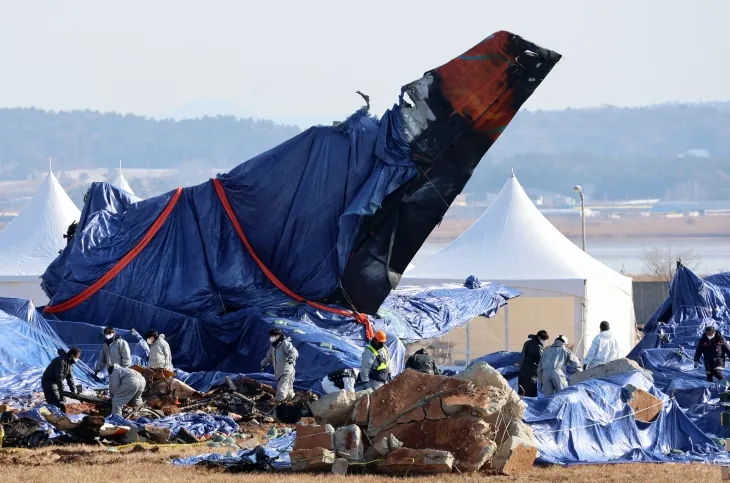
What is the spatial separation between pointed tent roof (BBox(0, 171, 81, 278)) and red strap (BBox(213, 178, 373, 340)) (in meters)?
10.4

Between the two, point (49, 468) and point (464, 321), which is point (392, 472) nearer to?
point (49, 468)

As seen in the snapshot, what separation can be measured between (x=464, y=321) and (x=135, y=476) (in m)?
12.7

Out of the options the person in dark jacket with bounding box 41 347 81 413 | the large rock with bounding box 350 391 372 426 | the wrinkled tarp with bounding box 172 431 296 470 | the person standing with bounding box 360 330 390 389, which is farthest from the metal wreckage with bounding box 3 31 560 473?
the large rock with bounding box 350 391 372 426

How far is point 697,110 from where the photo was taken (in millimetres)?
194875

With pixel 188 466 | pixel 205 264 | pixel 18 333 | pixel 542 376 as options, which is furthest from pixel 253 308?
pixel 188 466

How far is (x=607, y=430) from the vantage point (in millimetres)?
15000

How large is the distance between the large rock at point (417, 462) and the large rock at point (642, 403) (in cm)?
319

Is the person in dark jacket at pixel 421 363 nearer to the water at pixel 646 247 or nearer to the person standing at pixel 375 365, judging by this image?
the person standing at pixel 375 365

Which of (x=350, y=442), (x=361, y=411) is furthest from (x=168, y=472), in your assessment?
(x=361, y=411)

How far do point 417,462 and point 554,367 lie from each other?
544 cm

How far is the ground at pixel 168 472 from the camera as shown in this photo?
12.8 m

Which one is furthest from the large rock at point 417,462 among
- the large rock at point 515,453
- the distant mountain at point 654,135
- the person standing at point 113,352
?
the distant mountain at point 654,135

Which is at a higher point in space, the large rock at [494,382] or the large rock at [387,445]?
the large rock at [494,382]

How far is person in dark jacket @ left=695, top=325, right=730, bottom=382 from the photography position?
776 inches
